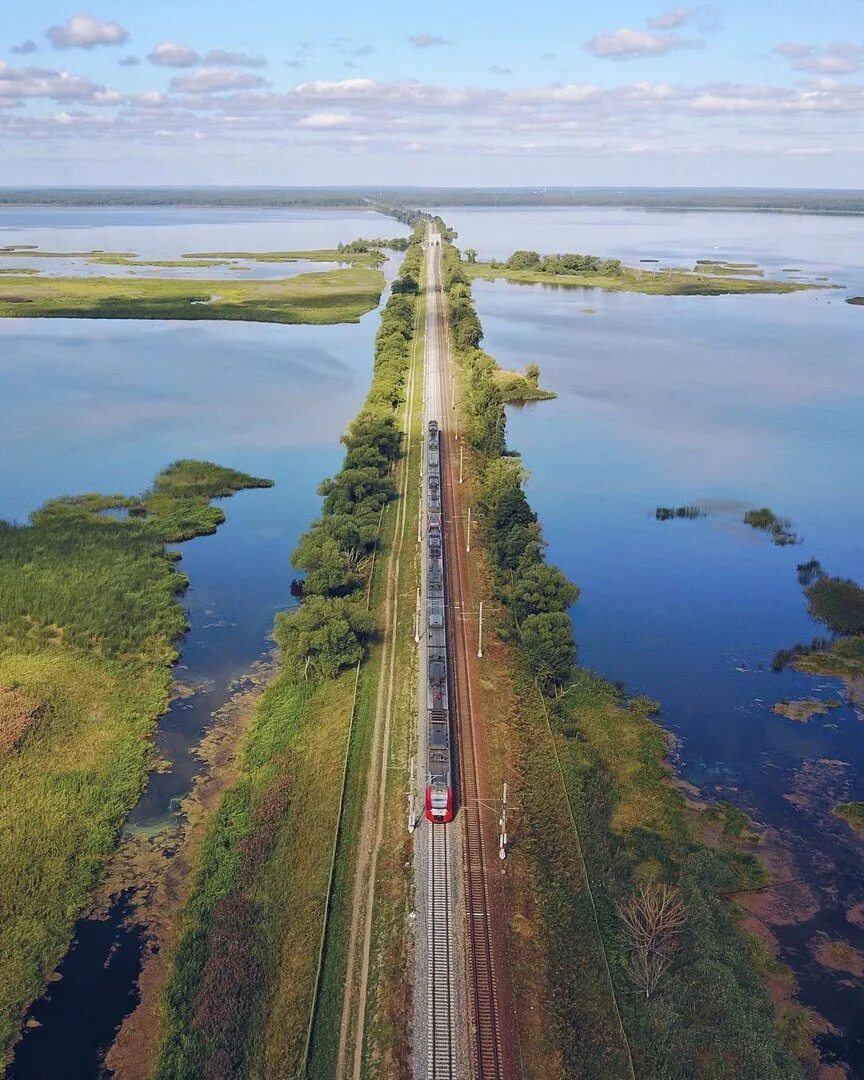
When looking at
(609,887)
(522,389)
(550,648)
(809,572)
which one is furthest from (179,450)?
(609,887)

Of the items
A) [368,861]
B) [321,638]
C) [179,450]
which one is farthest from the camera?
[179,450]

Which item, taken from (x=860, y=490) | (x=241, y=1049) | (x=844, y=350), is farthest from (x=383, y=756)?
(x=844, y=350)

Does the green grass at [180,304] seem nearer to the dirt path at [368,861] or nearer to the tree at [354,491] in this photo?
the tree at [354,491]

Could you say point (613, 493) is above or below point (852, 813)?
above

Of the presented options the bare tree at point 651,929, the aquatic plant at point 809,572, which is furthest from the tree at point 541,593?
the aquatic plant at point 809,572

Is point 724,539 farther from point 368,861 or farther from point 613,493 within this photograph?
point 368,861

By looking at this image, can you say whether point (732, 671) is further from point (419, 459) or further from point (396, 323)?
point (396, 323)
